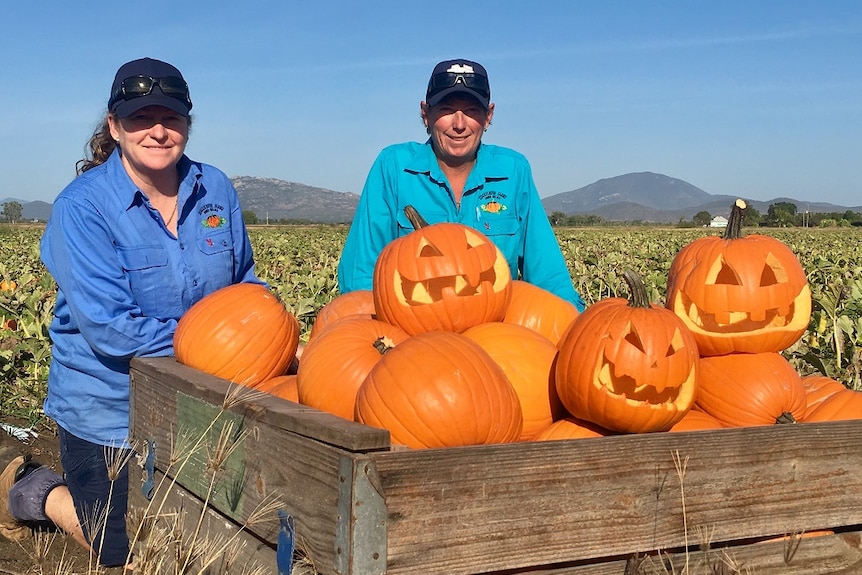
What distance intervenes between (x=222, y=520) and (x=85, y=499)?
5.34 feet

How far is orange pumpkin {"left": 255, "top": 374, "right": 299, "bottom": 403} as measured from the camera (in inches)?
116

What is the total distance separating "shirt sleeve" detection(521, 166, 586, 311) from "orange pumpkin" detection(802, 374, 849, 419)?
183 cm

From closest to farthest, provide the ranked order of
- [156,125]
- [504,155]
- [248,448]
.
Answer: [248,448] < [156,125] < [504,155]

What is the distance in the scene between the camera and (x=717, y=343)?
111 inches

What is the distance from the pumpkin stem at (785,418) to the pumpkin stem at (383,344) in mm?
1228

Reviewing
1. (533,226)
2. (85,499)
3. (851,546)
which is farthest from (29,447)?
(851,546)

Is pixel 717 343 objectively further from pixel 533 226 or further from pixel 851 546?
pixel 533 226

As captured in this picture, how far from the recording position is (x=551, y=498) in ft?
6.91

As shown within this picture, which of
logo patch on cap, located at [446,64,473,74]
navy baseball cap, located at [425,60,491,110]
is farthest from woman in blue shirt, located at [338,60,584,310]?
logo patch on cap, located at [446,64,473,74]

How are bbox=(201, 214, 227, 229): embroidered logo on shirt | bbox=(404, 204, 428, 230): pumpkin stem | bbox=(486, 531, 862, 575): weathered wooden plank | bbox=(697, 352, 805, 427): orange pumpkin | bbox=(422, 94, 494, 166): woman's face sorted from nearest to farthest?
bbox=(486, 531, 862, 575): weathered wooden plank < bbox=(697, 352, 805, 427): orange pumpkin < bbox=(404, 204, 428, 230): pumpkin stem < bbox=(201, 214, 227, 229): embroidered logo on shirt < bbox=(422, 94, 494, 166): woman's face

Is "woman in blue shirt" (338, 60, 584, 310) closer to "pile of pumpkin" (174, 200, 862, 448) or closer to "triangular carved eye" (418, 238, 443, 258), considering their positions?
"pile of pumpkin" (174, 200, 862, 448)

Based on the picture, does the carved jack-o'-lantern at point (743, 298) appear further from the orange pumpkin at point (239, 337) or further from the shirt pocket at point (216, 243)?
the shirt pocket at point (216, 243)

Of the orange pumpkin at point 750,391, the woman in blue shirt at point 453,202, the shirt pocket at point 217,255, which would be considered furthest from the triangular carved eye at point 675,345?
the shirt pocket at point 217,255

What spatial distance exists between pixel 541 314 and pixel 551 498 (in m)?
1.18
